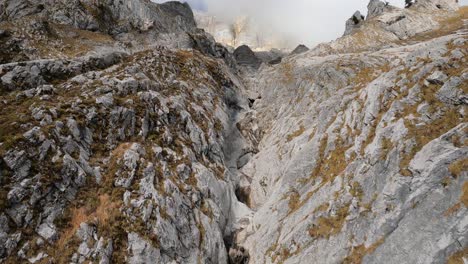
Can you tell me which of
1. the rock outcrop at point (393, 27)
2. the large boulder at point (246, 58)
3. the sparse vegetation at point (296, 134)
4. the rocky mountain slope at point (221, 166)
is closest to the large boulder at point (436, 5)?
the rock outcrop at point (393, 27)

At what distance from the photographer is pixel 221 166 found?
1499 inches

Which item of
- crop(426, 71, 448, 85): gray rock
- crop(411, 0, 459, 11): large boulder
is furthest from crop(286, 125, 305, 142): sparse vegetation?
crop(411, 0, 459, 11): large boulder

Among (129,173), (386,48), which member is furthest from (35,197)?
(386,48)

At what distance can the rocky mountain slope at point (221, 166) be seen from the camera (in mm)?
20891

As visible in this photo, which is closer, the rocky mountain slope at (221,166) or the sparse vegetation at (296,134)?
the rocky mountain slope at (221,166)

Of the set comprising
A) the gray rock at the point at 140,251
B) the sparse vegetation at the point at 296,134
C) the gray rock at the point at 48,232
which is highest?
the sparse vegetation at the point at 296,134

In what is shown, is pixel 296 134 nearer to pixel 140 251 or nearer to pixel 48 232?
pixel 140 251

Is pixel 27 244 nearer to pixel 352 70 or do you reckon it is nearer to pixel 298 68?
pixel 352 70

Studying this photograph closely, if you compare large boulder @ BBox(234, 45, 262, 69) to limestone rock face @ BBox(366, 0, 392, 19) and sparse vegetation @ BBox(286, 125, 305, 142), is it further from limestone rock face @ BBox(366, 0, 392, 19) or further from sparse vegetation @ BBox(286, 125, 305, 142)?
sparse vegetation @ BBox(286, 125, 305, 142)

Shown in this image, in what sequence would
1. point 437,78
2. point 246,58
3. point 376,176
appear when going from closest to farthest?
point 376,176
point 437,78
point 246,58

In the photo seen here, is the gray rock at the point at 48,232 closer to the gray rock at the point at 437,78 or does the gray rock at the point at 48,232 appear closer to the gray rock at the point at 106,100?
the gray rock at the point at 106,100

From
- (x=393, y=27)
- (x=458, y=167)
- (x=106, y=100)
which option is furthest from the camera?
(x=393, y=27)

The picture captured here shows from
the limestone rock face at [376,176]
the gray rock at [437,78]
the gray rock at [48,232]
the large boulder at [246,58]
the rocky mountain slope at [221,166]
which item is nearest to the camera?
the limestone rock face at [376,176]

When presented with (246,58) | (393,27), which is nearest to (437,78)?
(393,27)
